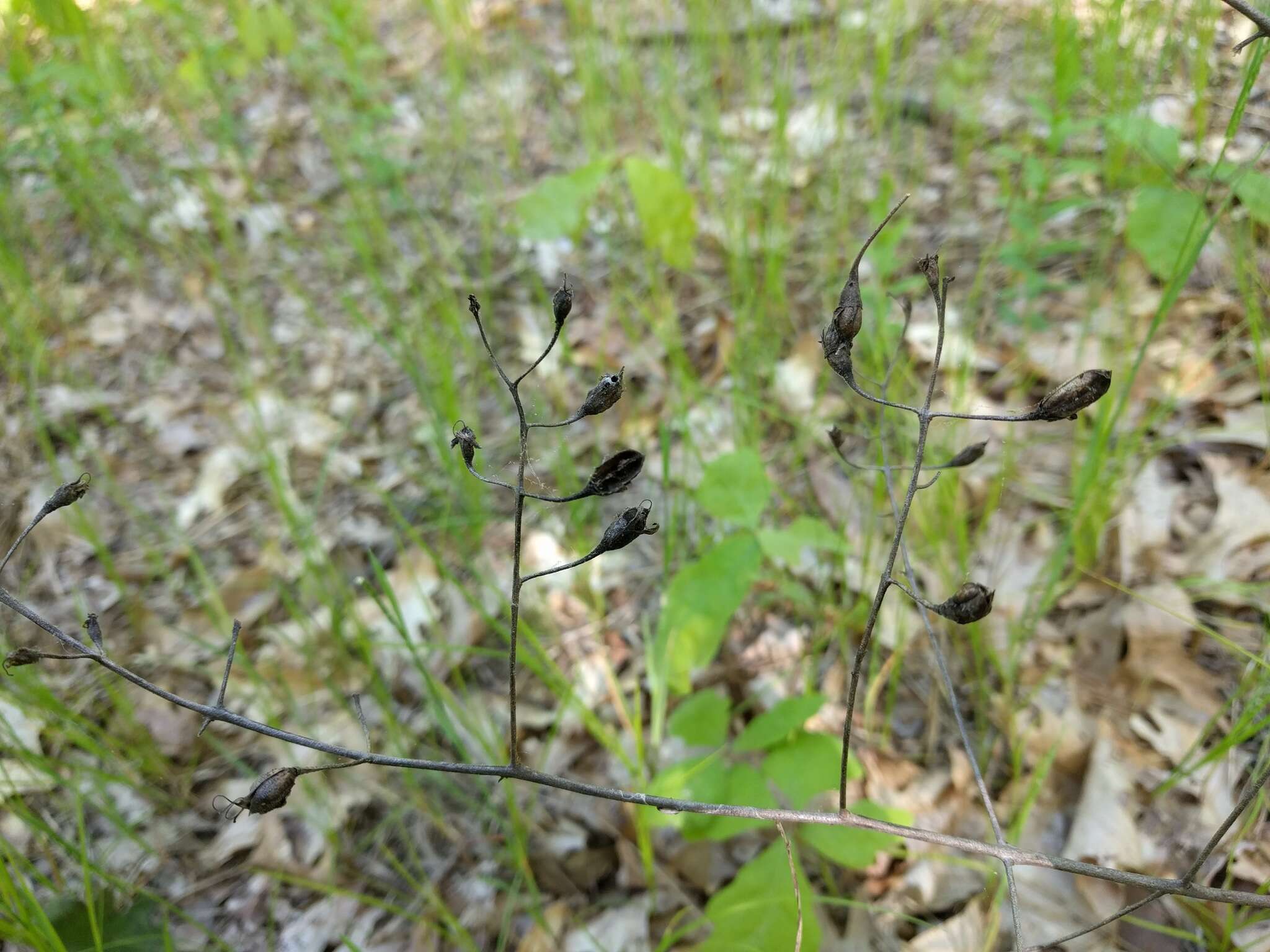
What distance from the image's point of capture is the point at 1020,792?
111 cm

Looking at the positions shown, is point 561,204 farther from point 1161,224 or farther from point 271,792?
point 271,792

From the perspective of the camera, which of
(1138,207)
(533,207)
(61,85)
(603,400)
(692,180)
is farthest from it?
(61,85)

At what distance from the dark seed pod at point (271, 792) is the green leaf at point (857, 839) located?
642 mm

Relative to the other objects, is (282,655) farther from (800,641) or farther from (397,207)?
(397,207)

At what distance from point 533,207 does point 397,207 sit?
0.97 meters

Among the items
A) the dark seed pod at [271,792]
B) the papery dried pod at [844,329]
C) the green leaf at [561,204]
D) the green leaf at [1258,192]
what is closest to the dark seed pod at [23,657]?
the dark seed pod at [271,792]

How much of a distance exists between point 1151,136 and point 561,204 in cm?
122

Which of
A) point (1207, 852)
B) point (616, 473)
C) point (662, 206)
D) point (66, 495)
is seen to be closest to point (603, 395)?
point (616, 473)

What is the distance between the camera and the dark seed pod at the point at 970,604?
55 cm

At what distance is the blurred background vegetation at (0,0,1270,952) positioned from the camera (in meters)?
1.13

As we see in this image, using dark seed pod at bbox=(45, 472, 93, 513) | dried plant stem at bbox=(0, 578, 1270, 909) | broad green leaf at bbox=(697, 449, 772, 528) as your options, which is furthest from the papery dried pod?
dark seed pod at bbox=(45, 472, 93, 513)

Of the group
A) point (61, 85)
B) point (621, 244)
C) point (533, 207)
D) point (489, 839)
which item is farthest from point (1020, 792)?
point (61, 85)

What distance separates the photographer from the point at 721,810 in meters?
0.63

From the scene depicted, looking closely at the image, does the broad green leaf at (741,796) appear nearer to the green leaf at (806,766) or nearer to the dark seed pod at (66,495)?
the green leaf at (806,766)
